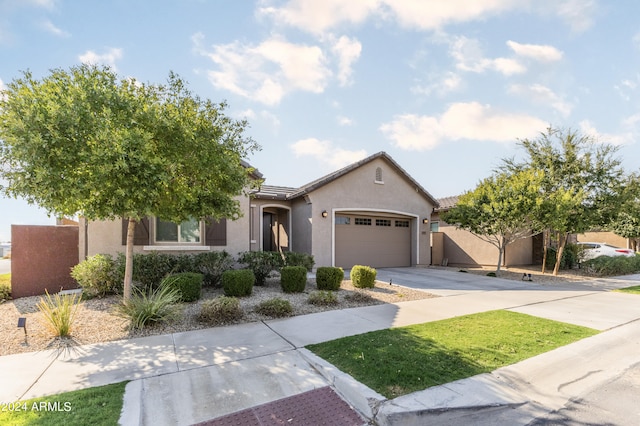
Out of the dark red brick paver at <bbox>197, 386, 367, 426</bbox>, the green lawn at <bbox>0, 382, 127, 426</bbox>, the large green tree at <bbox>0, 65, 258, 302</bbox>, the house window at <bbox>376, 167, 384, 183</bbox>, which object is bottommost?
the dark red brick paver at <bbox>197, 386, 367, 426</bbox>

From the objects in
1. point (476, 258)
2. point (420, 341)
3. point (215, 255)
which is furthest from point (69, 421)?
point (476, 258)

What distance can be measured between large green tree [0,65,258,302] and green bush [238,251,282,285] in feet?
12.7

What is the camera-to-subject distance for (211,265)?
9523 mm

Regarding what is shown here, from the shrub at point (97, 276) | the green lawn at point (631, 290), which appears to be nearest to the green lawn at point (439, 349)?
the shrub at point (97, 276)

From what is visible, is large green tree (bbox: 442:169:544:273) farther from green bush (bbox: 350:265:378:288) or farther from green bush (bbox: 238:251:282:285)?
green bush (bbox: 238:251:282:285)

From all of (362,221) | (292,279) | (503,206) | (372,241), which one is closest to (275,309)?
(292,279)

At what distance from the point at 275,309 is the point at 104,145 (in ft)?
14.5

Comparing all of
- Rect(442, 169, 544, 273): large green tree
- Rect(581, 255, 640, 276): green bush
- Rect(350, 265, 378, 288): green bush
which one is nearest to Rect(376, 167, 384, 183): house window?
Rect(442, 169, 544, 273): large green tree

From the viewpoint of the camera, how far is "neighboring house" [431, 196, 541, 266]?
18094mm

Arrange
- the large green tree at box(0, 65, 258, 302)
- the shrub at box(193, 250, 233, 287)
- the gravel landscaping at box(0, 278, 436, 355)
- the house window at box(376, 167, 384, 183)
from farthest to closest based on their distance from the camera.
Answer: the house window at box(376, 167, 384, 183), the shrub at box(193, 250, 233, 287), the gravel landscaping at box(0, 278, 436, 355), the large green tree at box(0, 65, 258, 302)

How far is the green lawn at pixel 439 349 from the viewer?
160 inches

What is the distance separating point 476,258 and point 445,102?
10.5 meters

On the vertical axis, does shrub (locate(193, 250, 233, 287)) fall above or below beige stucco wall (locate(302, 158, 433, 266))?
below

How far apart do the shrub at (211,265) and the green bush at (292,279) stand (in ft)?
6.36
